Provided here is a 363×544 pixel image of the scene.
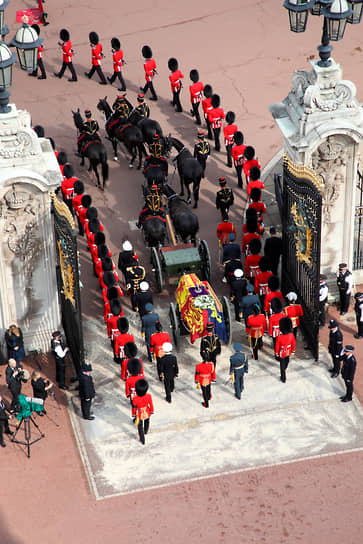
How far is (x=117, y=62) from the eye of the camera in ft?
96.4

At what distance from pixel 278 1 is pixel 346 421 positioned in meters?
18.5

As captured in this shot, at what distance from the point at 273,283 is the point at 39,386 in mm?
4718

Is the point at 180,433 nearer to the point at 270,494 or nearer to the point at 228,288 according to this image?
the point at 270,494

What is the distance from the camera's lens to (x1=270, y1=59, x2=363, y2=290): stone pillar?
19.8 metres

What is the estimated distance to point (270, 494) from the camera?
57.9 feet

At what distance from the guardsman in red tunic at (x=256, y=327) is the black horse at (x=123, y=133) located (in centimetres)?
691

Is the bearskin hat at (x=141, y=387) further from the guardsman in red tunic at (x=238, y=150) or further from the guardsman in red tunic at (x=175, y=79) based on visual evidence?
the guardsman in red tunic at (x=175, y=79)

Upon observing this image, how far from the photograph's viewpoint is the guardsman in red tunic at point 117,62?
2919 centimetres

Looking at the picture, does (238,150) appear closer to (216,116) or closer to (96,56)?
(216,116)

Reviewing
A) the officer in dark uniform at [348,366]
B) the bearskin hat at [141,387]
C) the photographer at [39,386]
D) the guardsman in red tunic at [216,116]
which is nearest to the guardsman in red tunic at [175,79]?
the guardsman in red tunic at [216,116]

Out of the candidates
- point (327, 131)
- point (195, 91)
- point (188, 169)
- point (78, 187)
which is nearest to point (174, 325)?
point (78, 187)

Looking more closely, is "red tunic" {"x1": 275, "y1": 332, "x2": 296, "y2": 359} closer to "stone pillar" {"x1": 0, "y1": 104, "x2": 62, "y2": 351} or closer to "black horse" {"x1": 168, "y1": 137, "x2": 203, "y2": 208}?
"stone pillar" {"x1": 0, "y1": 104, "x2": 62, "y2": 351}

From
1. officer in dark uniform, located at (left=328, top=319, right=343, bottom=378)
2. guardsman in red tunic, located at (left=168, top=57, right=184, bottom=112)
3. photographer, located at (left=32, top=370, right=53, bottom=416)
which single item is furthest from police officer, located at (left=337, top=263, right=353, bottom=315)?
guardsman in red tunic, located at (left=168, top=57, right=184, bottom=112)

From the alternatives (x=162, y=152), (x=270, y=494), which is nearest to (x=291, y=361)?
(x=270, y=494)
